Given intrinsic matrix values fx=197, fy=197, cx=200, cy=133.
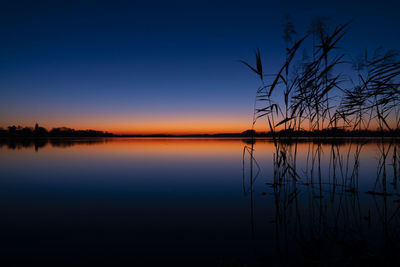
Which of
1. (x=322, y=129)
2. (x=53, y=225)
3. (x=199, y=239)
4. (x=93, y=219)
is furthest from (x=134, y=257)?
(x=322, y=129)

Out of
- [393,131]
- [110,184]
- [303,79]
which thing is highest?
[303,79]

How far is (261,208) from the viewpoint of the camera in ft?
13.2

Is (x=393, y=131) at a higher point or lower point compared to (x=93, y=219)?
higher

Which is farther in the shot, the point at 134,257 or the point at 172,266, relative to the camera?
the point at 134,257

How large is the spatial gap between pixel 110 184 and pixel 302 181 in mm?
6170

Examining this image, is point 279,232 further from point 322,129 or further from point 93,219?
point 93,219

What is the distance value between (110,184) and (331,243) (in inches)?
235

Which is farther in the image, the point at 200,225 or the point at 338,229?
the point at 200,225

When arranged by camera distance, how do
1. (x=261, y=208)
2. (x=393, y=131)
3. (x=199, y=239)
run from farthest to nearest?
(x=393, y=131), (x=261, y=208), (x=199, y=239)

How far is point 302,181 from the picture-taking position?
6.30 m

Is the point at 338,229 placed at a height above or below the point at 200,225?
above

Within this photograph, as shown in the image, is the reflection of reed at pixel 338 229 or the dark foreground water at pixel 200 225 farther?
the dark foreground water at pixel 200 225

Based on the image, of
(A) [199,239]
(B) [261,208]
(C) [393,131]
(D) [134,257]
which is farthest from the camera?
(C) [393,131]

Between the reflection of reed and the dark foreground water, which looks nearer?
the reflection of reed
